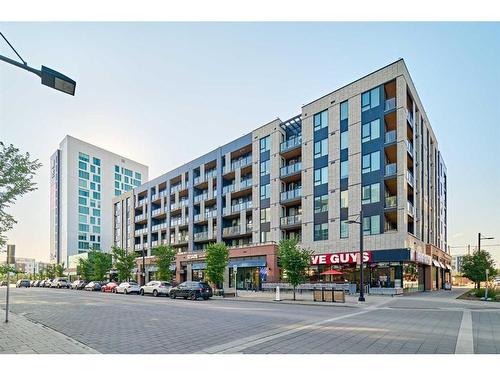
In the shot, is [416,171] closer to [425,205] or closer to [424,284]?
[425,205]

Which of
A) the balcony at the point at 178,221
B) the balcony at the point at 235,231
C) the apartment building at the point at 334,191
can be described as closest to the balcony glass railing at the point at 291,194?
the apartment building at the point at 334,191

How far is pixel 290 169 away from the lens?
45.0 metres

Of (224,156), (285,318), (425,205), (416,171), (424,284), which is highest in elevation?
(224,156)

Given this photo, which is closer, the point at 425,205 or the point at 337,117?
the point at 337,117

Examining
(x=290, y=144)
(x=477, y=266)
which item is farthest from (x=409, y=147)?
(x=477, y=266)

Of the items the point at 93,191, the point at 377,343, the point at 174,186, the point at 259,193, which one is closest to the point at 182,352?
the point at 377,343

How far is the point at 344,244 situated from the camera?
37844 millimetres

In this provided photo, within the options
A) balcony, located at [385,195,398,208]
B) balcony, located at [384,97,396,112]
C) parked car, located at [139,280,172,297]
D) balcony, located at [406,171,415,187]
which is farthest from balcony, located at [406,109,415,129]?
parked car, located at [139,280,172,297]

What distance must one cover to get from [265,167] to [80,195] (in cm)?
7343

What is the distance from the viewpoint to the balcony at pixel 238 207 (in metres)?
49.9

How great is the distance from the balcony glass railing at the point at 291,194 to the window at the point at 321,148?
422cm

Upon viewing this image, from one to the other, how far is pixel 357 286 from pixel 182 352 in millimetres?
29451

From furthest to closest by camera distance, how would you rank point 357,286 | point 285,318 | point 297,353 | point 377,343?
point 357,286
point 285,318
point 377,343
point 297,353

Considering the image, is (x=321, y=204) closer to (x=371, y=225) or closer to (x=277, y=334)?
(x=371, y=225)
